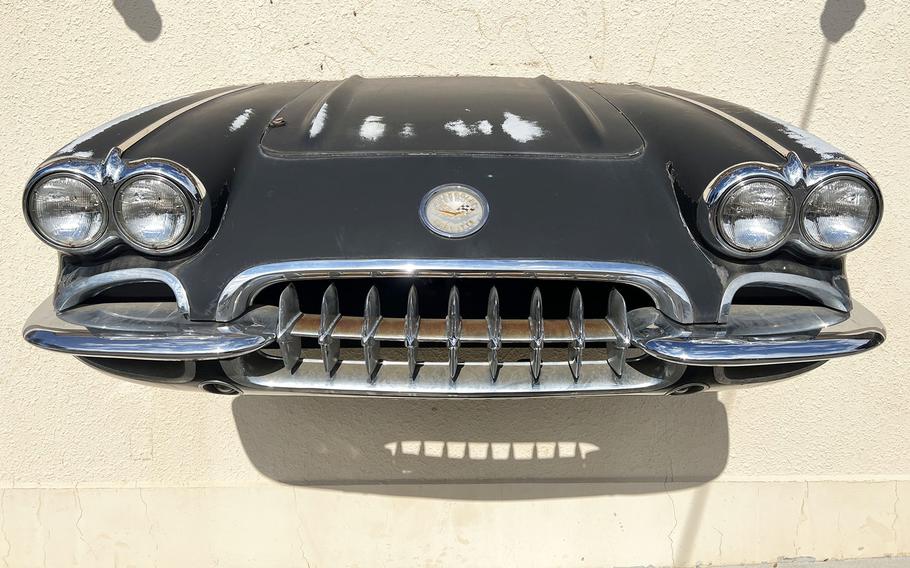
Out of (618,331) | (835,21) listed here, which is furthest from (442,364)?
(835,21)

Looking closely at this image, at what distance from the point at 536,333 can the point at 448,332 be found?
7.9 inches

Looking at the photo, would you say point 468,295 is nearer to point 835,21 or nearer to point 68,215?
point 68,215

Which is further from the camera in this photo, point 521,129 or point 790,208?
point 521,129

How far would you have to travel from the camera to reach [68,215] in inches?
53.5

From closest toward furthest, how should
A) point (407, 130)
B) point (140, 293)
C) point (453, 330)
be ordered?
point (453, 330), point (140, 293), point (407, 130)

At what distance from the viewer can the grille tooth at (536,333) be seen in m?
1.35

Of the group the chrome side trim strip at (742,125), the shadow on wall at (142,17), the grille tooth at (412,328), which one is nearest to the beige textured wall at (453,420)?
the shadow on wall at (142,17)

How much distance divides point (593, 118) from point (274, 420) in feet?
5.57

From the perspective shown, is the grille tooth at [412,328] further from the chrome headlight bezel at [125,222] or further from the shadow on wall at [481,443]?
the shadow on wall at [481,443]

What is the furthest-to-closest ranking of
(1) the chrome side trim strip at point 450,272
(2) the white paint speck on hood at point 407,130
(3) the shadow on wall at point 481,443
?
(3) the shadow on wall at point 481,443
(2) the white paint speck on hood at point 407,130
(1) the chrome side trim strip at point 450,272

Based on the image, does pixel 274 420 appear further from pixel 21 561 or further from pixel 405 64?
pixel 405 64

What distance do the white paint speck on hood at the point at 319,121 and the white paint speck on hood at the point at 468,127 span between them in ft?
1.09

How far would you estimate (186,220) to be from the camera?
4.40ft

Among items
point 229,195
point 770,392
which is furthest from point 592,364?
point 770,392
